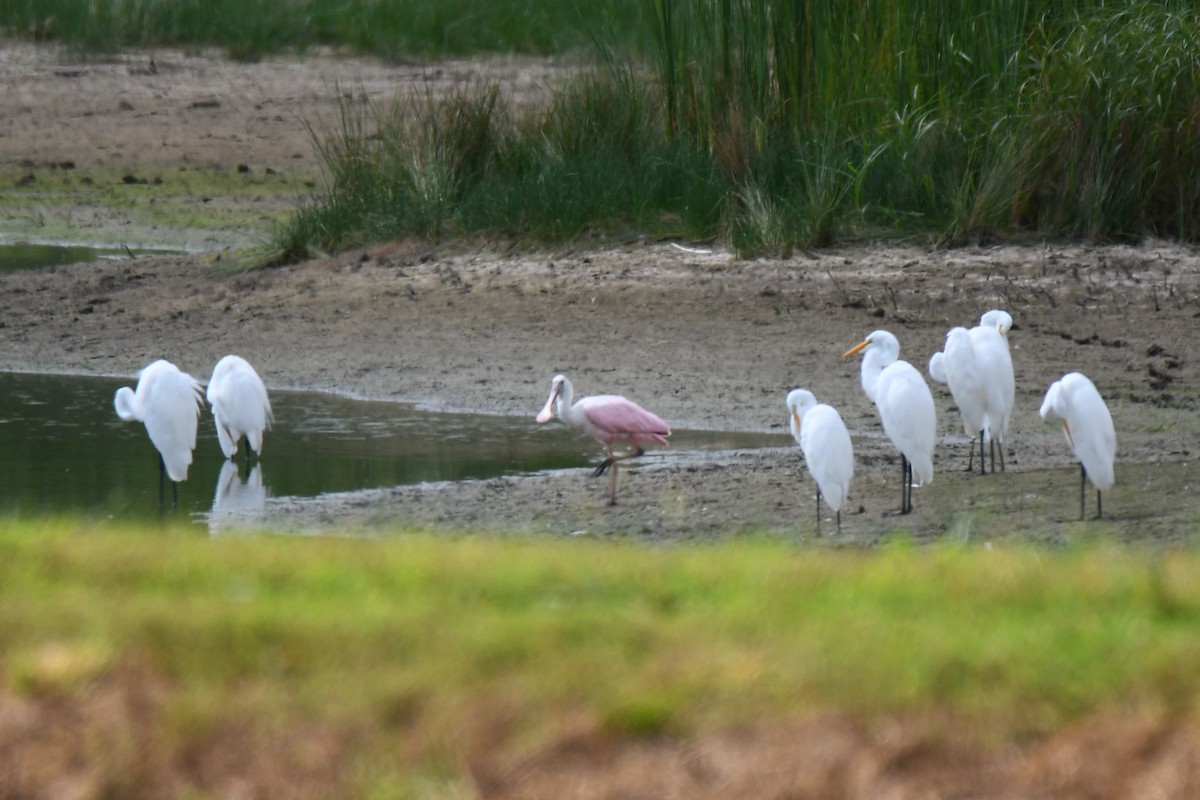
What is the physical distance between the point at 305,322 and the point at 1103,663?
8980 millimetres

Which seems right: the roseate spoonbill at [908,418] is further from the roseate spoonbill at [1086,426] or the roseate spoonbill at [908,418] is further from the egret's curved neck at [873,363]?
the egret's curved neck at [873,363]

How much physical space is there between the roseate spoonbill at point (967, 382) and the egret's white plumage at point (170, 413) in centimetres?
357

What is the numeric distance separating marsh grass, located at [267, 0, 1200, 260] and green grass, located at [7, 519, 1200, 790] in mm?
7760

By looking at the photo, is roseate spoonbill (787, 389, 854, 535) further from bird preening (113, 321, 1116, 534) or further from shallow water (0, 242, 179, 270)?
shallow water (0, 242, 179, 270)

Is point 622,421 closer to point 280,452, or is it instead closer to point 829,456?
point 829,456

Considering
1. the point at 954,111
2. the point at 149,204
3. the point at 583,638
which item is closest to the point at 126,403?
the point at 583,638

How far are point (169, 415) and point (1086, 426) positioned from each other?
418cm

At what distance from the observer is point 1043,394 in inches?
398

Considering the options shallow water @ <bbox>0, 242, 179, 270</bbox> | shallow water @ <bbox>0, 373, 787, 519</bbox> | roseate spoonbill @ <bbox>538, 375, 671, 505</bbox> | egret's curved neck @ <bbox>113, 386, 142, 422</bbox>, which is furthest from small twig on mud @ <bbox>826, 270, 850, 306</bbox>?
shallow water @ <bbox>0, 242, 179, 270</bbox>

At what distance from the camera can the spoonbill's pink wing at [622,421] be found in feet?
27.6

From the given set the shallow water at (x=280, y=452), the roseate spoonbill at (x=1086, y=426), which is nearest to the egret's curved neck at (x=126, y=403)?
the shallow water at (x=280, y=452)

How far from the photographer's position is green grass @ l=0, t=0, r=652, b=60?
22859mm

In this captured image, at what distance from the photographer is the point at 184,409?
8586 mm

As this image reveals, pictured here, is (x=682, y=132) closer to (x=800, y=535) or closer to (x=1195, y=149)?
(x=1195, y=149)
